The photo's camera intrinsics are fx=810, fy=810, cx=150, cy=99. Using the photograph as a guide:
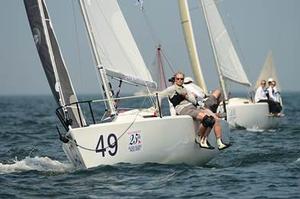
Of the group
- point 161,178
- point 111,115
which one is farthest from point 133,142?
point 161,178

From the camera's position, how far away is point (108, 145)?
13250 mm

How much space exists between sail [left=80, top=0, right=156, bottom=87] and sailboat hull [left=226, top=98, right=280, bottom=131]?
35.4ft

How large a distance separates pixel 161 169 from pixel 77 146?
1.44 m

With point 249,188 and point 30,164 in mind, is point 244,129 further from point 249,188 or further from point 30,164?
point 249,188

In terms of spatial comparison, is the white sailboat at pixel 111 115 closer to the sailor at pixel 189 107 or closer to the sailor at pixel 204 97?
the sailor at pixel 189 107

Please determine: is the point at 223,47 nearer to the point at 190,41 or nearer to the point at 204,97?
the point at 190,41

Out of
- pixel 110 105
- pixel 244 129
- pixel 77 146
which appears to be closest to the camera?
pixel 77 146

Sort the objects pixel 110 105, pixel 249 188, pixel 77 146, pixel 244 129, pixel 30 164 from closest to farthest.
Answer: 1. pixel 249 188
2. pixel 77 146
3. pixel 110 105
4. pixel 30 164
5. pixel 244 129

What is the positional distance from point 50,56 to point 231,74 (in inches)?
610

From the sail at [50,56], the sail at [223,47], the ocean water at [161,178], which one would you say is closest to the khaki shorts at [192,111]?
the ocean water at [161,178]

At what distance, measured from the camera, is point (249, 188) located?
11703 millimetres

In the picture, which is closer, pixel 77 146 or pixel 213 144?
pixel 77 146

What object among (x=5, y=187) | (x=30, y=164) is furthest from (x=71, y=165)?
(x=5, y=187)

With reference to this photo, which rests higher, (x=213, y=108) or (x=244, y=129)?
(x=213, y=108)
